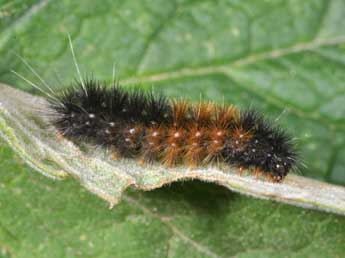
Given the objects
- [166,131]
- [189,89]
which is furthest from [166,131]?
[189,89]

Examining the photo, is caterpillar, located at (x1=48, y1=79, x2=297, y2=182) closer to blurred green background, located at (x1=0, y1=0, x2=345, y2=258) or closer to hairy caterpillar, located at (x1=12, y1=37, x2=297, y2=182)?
hairy caterpillar, located at (x1=12, y1=37, x2=297, y2=182)

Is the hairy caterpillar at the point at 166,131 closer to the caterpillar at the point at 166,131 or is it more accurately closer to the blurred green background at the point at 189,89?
the caterpillar at the point at 166,131

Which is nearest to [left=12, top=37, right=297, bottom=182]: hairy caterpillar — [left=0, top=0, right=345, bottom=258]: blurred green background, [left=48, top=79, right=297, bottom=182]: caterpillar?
[left=48, top=79, right=297, bottom=182]: caterpillar

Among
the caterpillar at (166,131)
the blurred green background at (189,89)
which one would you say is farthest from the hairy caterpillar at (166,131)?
the blurred green background at (189,89)

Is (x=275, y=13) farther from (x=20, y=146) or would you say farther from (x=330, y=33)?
(x=20, y=146)
